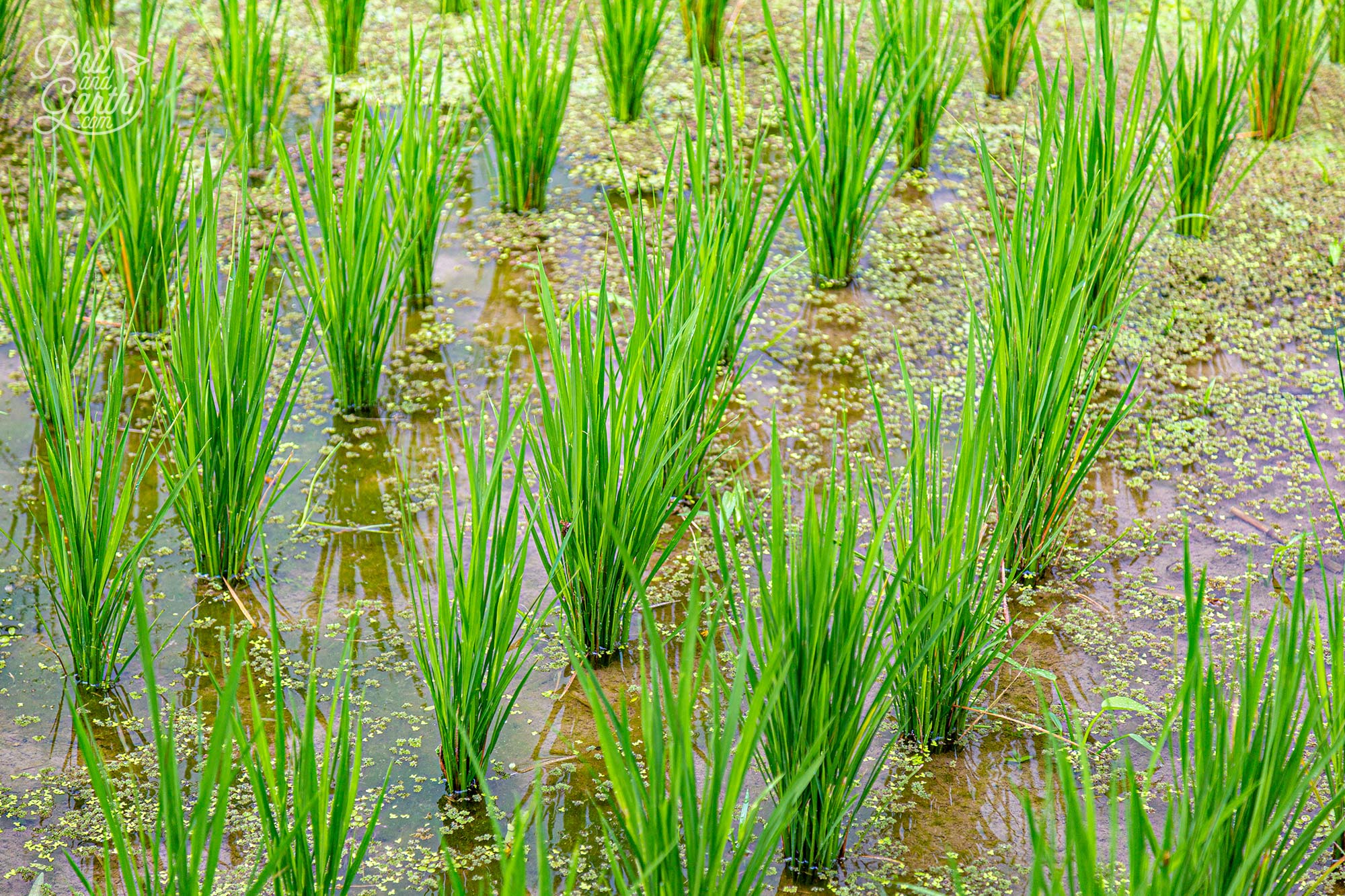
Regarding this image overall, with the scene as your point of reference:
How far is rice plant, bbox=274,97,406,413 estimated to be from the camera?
6.46 feet

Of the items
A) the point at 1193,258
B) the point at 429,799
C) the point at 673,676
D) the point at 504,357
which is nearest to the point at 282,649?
the point at 429,799

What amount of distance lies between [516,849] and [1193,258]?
2183 mm

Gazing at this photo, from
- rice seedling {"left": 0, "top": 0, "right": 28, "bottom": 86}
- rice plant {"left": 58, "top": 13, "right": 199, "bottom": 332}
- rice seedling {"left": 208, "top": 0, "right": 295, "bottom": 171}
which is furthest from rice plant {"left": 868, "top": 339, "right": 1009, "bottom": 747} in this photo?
rice seedling {"left": 0, "top": 0, "right": 28, "bottom": 86}

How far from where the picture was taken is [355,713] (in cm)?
158

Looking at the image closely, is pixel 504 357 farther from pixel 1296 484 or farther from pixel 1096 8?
pixel 1296 484

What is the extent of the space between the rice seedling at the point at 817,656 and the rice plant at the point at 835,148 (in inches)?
43.5

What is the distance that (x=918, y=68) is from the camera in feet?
8.90

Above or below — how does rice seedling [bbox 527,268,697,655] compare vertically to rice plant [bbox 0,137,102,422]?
below

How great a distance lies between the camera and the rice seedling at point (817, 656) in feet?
3.95

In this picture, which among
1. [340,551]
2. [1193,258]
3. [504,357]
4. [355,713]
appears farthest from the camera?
[1193,258]

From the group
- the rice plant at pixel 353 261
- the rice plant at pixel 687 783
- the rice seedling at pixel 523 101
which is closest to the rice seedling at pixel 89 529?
the rice plant at pixel 353 261

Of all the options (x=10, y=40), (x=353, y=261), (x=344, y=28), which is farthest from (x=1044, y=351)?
(x=10, y=40)

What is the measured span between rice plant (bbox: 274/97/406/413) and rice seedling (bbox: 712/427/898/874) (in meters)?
0.97

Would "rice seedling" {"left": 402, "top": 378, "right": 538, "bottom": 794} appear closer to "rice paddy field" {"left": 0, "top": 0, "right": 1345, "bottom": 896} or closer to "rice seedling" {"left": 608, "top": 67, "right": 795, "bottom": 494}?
"rice paddy field" {"left": 0, "top": 0, "right": 1345, "bottom": 896}
